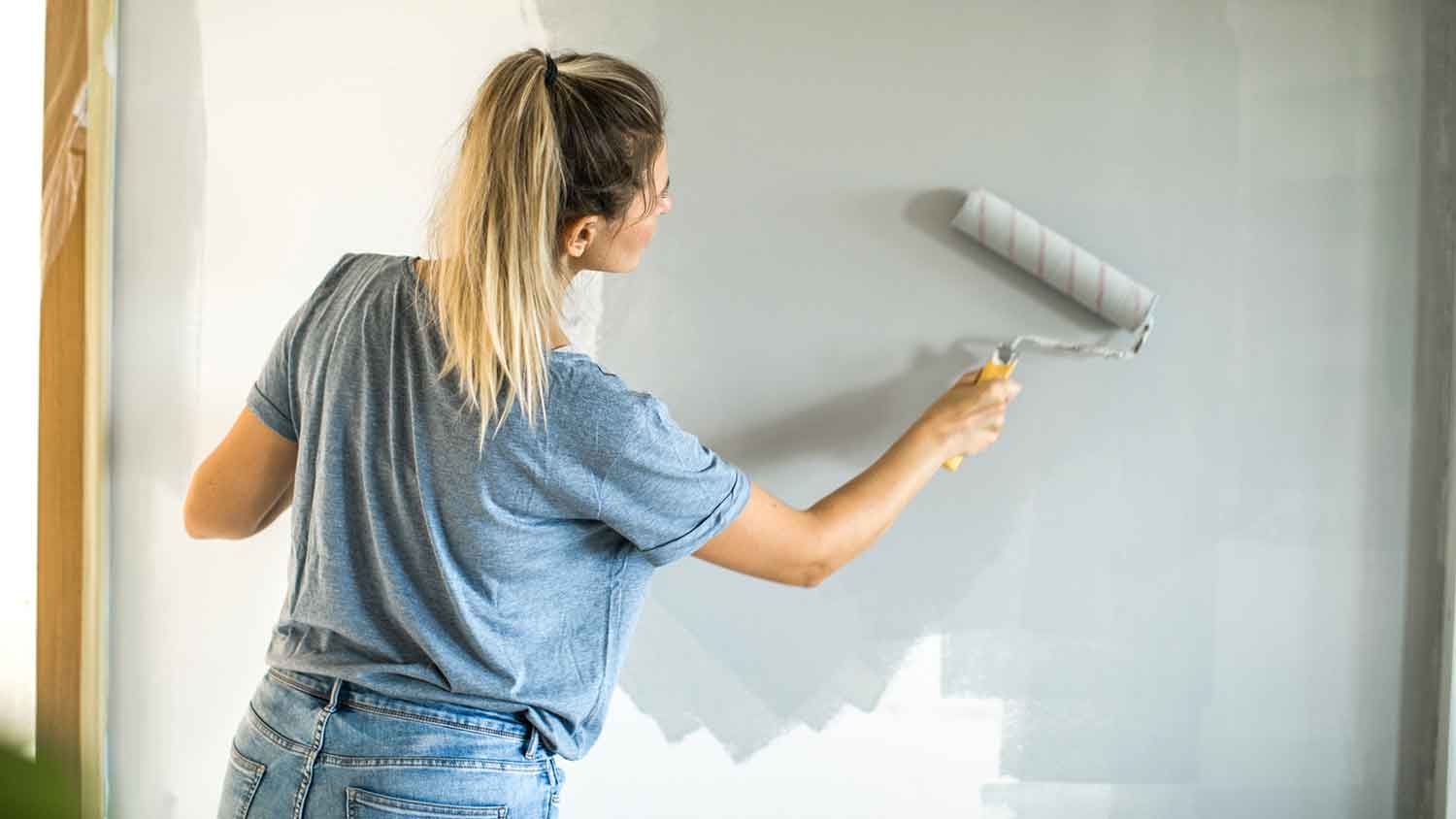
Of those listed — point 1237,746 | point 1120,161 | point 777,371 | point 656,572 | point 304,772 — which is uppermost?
point 1120,161

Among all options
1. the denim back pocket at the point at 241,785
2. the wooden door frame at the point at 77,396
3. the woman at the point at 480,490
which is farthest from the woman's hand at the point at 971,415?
the wooden door frame at the point at 77,396

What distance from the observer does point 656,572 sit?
4.72 ft

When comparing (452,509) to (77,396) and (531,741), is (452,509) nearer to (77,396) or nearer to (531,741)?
(531,741)

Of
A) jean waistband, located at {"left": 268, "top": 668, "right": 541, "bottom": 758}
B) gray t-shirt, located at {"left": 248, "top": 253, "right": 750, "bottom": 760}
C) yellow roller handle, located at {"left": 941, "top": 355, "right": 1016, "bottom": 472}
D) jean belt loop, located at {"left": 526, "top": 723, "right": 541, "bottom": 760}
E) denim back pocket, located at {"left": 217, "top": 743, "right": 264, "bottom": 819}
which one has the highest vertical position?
yellow roller handle, located at {"left": 941, "top": 355, "right": 1016, "bottom": 472}

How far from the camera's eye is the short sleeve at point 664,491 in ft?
3.14

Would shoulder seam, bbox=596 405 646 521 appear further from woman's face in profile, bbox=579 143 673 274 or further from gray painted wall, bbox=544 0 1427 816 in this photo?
gray painted wall, bbox=544 0 1427 816

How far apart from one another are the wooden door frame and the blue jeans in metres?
0.51

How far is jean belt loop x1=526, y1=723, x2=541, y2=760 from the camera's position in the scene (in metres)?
1.03

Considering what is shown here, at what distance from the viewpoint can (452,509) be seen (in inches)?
37.5

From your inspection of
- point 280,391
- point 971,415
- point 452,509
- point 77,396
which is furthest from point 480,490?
point 77,396

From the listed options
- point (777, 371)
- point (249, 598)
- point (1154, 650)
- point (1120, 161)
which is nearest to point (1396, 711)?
point (1154, 650)

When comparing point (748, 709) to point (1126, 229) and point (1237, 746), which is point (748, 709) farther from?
point (1126, 229)

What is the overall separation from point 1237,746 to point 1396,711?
0.21 meters

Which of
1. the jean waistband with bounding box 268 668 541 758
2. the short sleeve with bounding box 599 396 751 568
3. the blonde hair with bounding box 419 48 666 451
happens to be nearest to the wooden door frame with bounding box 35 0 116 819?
the jean waistband with bounding box 268 668 541 758
